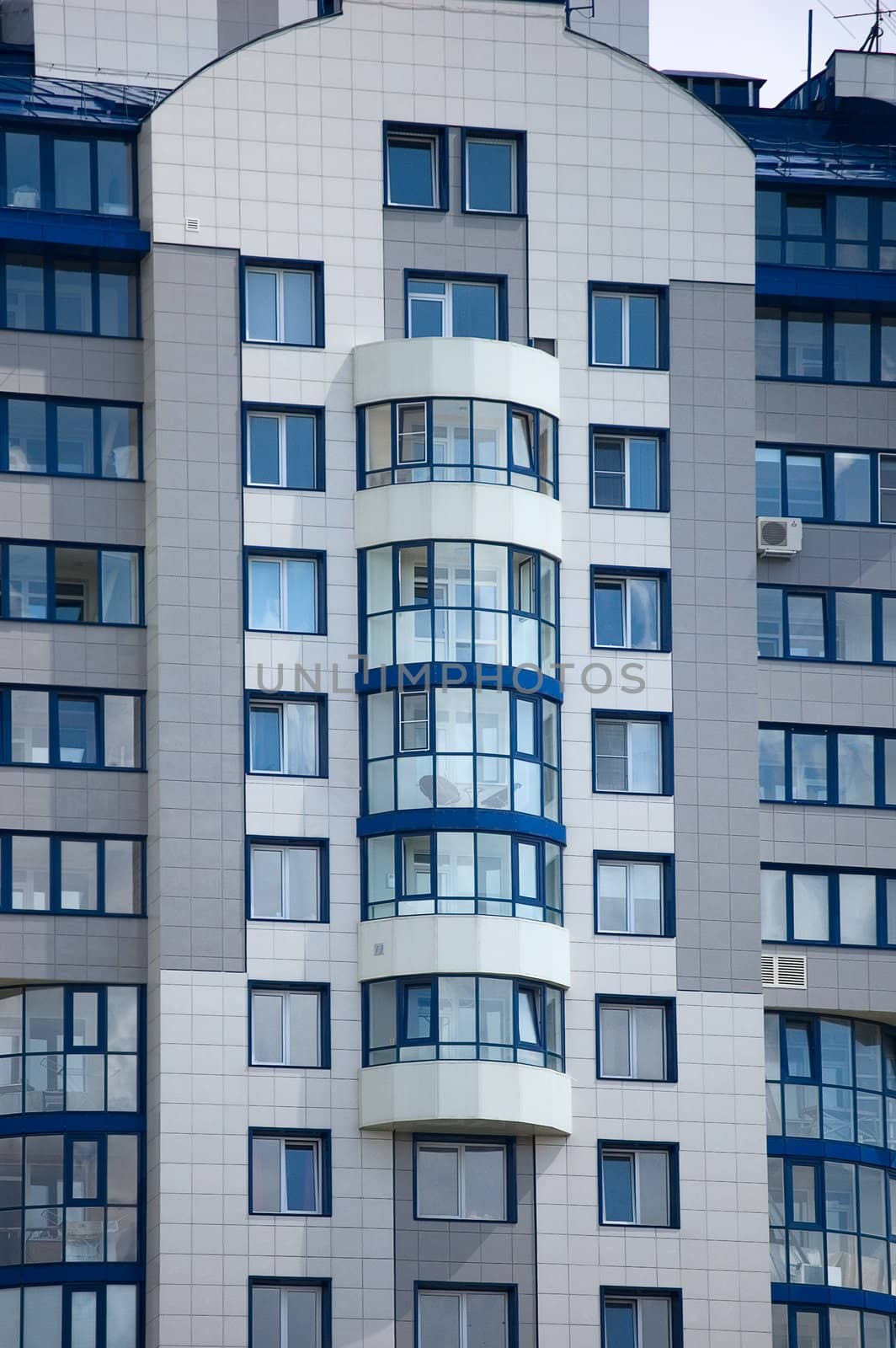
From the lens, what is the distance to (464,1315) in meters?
58.9

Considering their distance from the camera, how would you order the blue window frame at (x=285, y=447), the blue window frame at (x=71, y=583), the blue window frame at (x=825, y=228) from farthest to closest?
the blue window frame at (x=825, y=228) < the blue window frame at (x=285, y=447) < the blue window frame at (x=71, y=583)

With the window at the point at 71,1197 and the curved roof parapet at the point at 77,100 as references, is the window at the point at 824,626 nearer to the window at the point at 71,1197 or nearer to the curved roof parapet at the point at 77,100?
the curved roof parapet at the point at 77,100

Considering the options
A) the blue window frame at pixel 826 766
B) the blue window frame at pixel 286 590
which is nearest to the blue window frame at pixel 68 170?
the blue window frame at pixel 286 590

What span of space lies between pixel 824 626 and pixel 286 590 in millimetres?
12333

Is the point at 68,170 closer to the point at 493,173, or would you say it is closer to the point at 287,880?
the point at 493,173

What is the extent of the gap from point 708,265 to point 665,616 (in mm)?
8063

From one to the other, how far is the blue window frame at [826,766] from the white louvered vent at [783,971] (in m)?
3.62

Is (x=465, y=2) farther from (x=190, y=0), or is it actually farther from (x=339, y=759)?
(x=339, y=759)

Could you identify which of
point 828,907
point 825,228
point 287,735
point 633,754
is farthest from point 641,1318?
point 825,228

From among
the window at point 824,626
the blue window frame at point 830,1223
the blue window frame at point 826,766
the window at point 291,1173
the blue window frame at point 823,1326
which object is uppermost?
the window at point 824,626

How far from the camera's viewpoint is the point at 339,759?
200 ft

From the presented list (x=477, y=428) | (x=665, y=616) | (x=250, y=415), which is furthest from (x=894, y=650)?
(x=250, y=415)

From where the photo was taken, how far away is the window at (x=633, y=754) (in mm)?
62375

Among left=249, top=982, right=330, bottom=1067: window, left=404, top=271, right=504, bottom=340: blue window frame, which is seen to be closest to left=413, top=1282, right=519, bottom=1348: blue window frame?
left=249, top=982, right=330, bottom=1067: window
